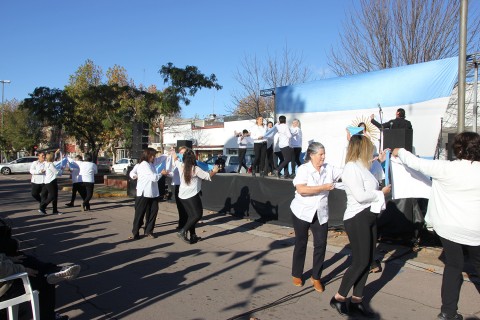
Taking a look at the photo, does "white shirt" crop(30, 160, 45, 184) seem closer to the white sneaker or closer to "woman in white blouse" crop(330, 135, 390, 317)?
the white sneaker

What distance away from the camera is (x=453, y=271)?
12.2 ft

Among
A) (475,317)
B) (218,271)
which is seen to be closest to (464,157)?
(475,317)

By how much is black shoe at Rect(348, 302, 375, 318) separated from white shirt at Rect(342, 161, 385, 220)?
92cm

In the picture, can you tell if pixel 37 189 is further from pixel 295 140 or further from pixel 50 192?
pixel 295 140

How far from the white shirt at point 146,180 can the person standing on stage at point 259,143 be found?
347cm

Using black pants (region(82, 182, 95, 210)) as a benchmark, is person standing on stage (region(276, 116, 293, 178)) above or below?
above

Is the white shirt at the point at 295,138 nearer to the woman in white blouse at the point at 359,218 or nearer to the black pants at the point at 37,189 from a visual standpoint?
the woman in white blouse at the point at 359,218

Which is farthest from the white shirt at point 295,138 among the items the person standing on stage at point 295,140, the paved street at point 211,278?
the paved street at point 211,278

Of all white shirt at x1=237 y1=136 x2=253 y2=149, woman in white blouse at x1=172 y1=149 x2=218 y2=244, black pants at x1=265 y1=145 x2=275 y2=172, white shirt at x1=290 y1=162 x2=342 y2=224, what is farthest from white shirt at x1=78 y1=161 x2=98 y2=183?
white shirt at x1=290 y1=162 x2=342 y2=224

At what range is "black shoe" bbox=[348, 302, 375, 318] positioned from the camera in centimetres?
419

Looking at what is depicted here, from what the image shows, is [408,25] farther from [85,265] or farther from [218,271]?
[85,265]

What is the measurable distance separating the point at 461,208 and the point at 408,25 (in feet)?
43.1

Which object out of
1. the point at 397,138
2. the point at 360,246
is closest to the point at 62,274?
the point at 360,246

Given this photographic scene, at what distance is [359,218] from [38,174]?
9909mm
